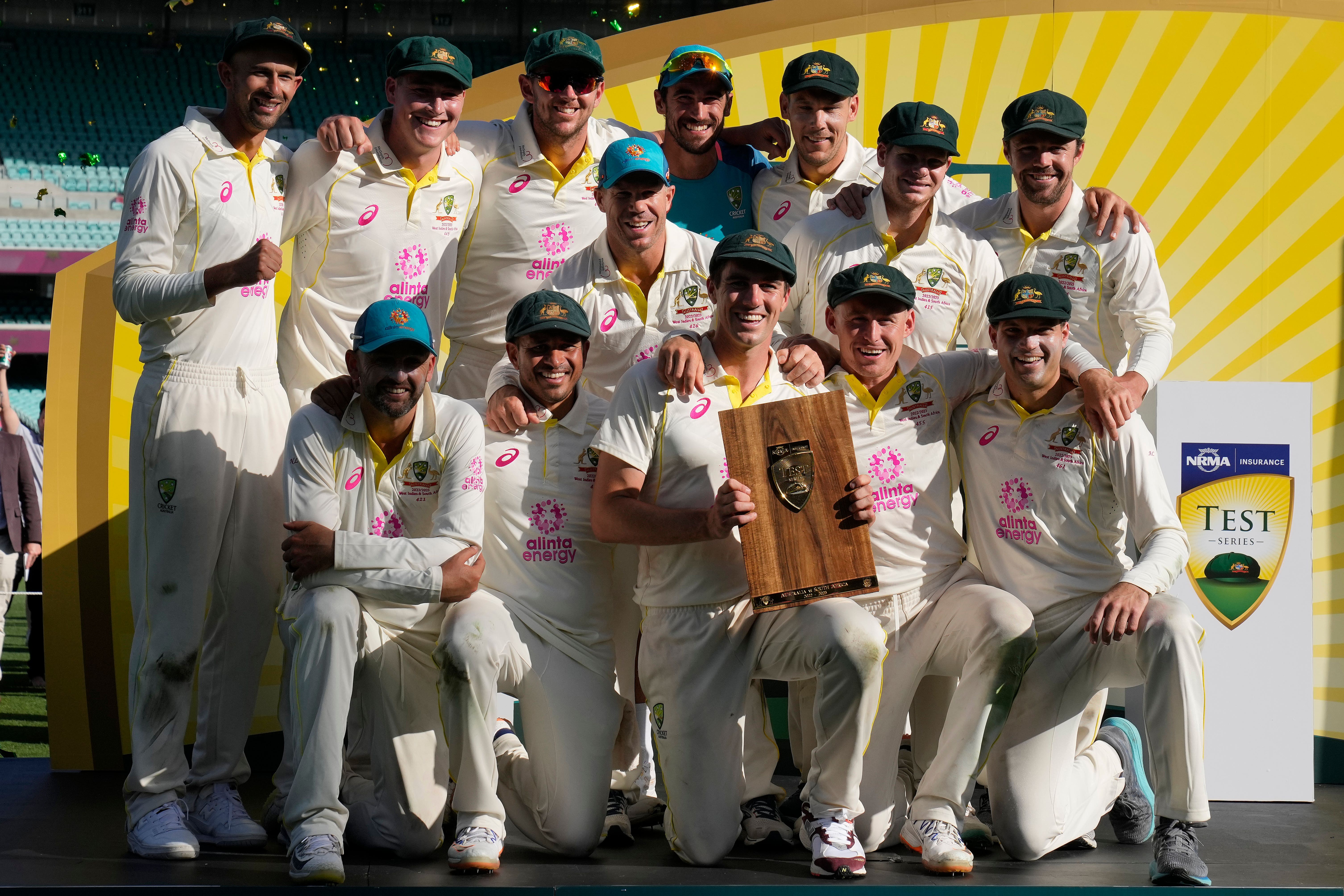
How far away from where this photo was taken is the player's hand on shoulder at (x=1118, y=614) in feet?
13.0

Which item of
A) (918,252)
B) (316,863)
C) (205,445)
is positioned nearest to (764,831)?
(316,863)

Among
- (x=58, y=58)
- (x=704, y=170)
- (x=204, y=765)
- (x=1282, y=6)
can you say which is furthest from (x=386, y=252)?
(x=58, y=58)

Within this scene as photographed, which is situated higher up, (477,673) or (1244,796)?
(477,673)

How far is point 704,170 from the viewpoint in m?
5.18

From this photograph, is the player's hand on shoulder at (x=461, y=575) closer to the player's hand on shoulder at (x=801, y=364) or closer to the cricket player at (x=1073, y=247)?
the player's hand on shoulder at (x=801, y=364)

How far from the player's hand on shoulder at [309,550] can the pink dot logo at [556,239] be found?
1.56 meters

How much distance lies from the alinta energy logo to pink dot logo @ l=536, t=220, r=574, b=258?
76.9 inches

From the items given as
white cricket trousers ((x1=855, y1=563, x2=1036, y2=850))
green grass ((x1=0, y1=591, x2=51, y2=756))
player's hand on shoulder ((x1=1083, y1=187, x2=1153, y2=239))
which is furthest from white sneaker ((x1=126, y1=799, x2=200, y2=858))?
player's hand on shoulder ((x1=1083, y1=187, x2=1153, y2=239))

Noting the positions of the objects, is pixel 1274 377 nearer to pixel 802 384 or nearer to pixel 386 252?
pixel 802 384

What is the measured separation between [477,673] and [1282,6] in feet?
17.1

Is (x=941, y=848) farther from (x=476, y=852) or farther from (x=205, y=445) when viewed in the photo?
(x=205, y=445)

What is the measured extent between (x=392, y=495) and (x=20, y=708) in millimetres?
5242

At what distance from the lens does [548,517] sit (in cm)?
433

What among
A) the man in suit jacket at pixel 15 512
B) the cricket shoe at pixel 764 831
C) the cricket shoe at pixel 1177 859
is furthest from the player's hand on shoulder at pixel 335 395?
the man in suit jacket at pixel 15 512
